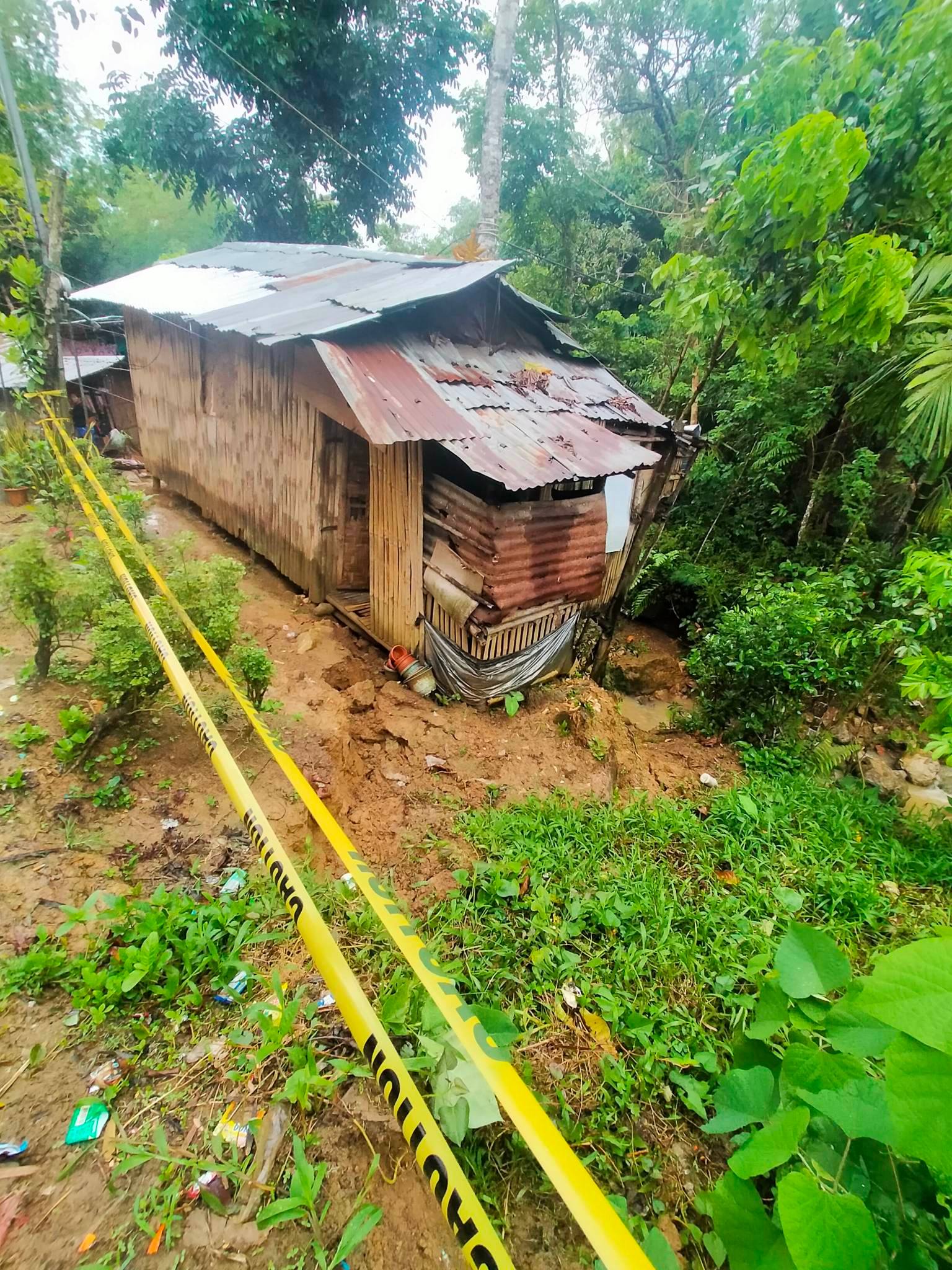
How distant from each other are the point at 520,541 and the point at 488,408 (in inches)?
50.3

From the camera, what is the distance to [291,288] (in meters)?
6.91

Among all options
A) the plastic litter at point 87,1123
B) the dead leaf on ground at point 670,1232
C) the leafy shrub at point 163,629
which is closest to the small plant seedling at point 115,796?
the leafy shrub at point 163,629

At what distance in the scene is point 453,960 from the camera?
2783 millimetres

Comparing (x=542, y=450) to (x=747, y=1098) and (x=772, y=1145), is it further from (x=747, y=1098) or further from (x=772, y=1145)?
(x=772, y=1145)

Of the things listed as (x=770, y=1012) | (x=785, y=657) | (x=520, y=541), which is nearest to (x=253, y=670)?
(x=520, y=541)

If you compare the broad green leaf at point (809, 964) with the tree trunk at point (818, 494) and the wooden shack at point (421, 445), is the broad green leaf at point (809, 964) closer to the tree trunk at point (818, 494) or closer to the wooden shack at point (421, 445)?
the wooden shack at point (421, 445)

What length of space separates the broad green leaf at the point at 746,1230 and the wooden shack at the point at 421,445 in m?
3.74

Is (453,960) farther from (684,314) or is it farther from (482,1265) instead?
(684,314)

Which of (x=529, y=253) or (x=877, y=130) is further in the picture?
(x=529, y=253)

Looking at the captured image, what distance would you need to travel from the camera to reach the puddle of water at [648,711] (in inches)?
271

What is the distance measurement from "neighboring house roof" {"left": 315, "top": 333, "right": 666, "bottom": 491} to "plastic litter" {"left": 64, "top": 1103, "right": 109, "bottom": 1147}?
3754 mm

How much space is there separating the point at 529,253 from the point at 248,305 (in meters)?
10.5

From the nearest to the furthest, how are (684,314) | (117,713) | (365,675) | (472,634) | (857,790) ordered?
(117,713)
(684,314)
(857,790)
(472,634)
(365,675)

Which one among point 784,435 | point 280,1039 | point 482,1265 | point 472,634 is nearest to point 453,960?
point 280,1039
